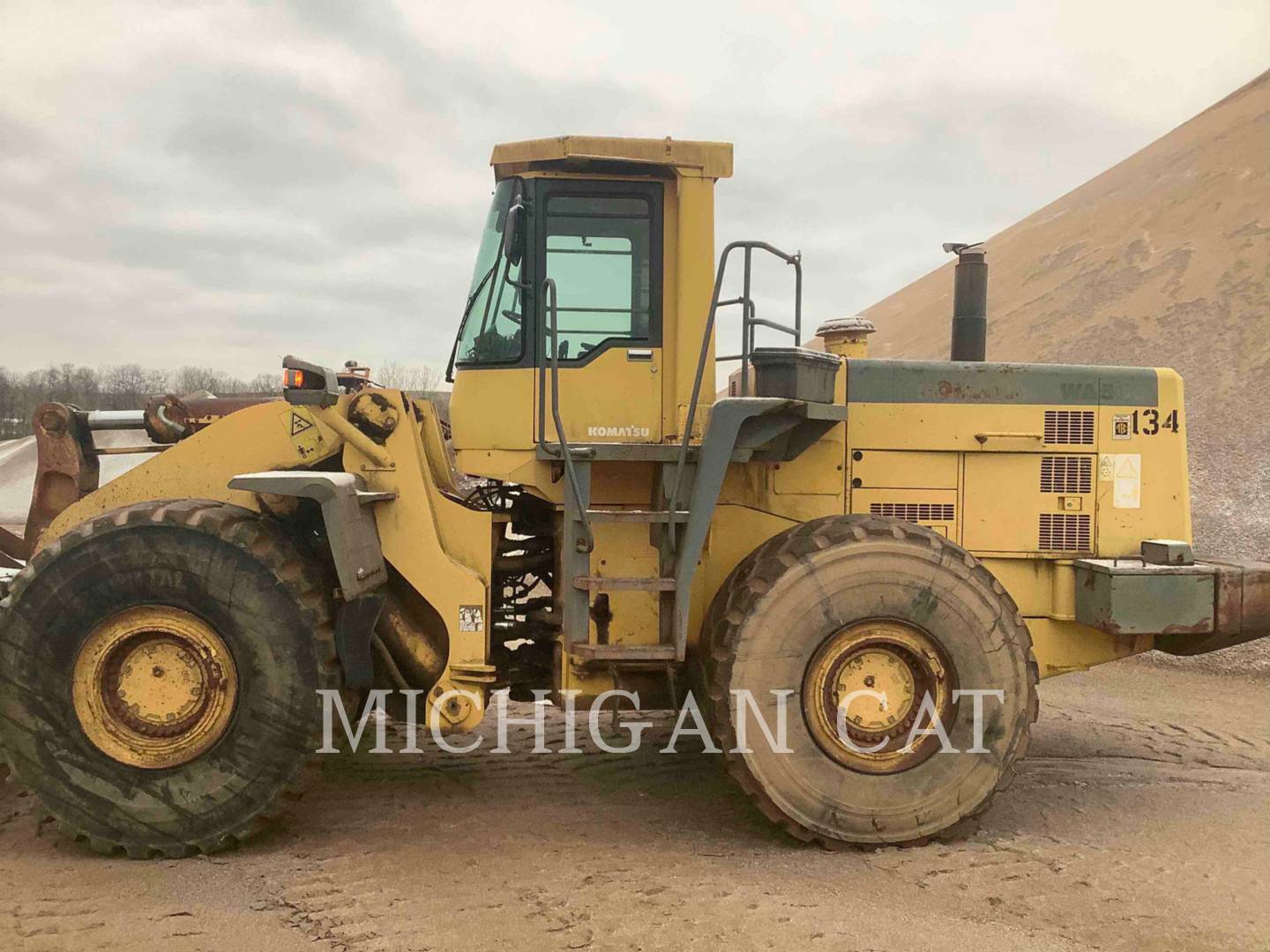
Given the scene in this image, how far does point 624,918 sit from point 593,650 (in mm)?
1151

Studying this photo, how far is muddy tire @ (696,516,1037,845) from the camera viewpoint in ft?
14.3

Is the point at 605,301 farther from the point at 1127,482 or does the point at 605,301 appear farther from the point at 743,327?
the point at 1127,482

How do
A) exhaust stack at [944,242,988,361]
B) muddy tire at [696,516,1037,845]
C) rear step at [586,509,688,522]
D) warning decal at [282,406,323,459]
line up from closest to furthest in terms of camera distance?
muddy tire at [696,516,1037,845]
rear step at [586,509,688,522]
warning decal at [282,406,323,459]
exhaust stack at [944,242,988,361]

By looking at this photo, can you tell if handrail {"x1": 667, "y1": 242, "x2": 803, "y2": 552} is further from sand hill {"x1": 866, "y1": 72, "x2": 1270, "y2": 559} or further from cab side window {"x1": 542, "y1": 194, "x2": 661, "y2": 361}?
sand hill {"x1": 866, "y1": 72, "x2": 1270, "y2": 559}

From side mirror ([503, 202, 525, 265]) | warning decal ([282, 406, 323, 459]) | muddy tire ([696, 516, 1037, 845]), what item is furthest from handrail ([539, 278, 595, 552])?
warning decal ([282, 406, 323, 459])

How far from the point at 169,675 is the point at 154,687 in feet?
0.25

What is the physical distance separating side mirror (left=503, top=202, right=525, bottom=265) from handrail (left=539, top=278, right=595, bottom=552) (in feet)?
0.70

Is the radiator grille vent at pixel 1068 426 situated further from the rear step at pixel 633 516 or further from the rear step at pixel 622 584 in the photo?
the rear step at pixel 622 584

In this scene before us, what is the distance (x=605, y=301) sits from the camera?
4.73 meters

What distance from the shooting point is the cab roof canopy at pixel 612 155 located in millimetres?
4566

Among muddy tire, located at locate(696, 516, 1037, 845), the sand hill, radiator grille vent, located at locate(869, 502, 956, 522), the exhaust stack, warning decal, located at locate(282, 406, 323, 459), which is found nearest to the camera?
muddy tire, located at locate(696, 516, 1037, 845)

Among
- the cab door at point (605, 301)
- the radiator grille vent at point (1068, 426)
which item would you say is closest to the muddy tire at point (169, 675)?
Answer: the cab door at point (605, 301)

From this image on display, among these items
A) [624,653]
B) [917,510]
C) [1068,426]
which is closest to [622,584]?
[624,653]

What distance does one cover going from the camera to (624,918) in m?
3.68
